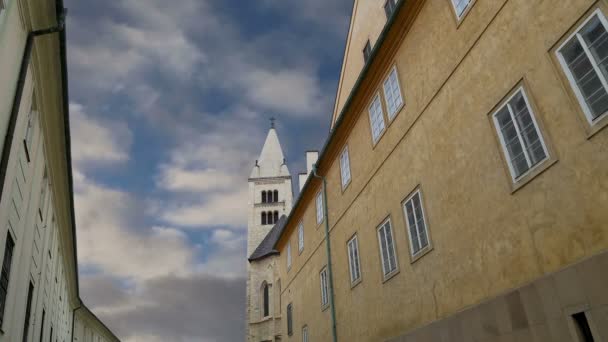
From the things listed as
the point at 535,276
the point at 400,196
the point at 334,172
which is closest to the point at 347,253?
the point at 334,172

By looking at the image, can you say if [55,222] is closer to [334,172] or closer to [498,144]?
[334,172]

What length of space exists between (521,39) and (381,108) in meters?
6.26

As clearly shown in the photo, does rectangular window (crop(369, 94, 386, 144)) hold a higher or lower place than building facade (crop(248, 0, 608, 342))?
higher

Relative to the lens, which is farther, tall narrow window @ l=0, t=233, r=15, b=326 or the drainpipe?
tall narrow window @ l=0, t=233, r=15, b=326

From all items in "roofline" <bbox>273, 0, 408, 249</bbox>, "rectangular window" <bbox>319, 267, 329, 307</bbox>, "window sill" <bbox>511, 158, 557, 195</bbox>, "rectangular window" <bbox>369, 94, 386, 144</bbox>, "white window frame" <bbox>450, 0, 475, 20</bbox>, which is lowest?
"window sill" <bbox>511, 158, 557, 195</bbox>

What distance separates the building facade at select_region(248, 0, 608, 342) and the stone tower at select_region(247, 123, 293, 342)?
32979mm

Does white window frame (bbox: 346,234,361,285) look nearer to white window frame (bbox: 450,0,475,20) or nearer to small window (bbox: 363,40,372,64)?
small window (bbox: 363,40,372,64)

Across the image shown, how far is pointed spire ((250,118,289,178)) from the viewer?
71.4 m

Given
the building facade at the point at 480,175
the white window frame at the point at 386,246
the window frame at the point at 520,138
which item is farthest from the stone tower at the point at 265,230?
the window frame at the point at 520,138

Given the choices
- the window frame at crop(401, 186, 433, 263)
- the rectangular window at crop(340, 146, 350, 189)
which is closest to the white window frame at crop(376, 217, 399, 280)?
the window frame at crop(401, 186, 433, 263)

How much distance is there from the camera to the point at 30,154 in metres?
11.3

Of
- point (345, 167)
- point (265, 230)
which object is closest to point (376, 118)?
point (345, 167)

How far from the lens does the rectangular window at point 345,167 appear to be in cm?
1705

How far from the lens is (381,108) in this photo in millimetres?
13891
